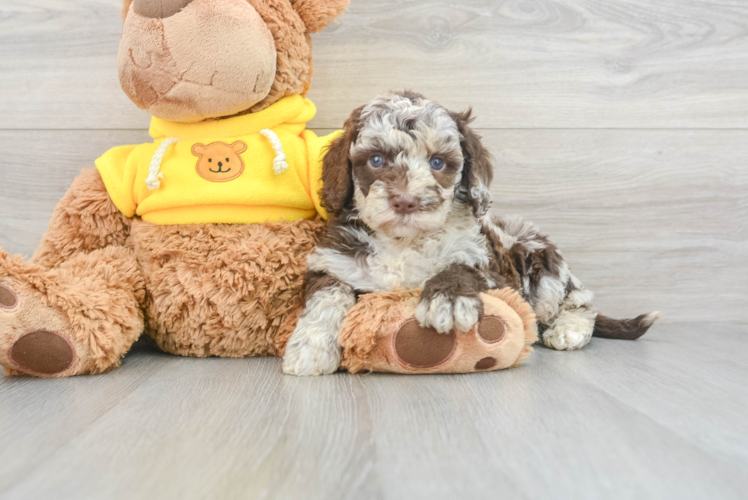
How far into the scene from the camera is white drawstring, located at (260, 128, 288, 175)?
1676 millimetres

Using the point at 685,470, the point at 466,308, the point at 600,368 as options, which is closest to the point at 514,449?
the point at 685,470

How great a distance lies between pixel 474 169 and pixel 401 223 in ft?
0.95

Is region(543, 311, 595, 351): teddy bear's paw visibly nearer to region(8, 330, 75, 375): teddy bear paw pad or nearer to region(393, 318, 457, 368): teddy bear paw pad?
region(393, 318, 457, 368): teddy bear paw pad

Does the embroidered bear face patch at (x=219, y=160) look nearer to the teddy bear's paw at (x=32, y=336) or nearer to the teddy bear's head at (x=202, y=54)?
the teddy bear's head at (x=202, y=54)

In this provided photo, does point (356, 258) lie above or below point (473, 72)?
below

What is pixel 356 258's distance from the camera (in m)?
1.59

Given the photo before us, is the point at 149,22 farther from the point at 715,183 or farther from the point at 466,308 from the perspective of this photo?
the point at 715,183

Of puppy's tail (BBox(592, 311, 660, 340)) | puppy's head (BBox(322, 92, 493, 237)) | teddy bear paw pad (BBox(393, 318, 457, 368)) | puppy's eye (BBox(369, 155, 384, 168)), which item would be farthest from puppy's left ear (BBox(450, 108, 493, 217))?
puppy's tail (BBox(592, 311, 660, 340))

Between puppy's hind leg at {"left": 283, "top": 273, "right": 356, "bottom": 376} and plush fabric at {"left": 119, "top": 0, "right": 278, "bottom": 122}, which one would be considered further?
plush fabric at {"left": 119, "top": 0, "right": 278, "bottom": 122}

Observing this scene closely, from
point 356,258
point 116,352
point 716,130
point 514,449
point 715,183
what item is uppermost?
point 716,130

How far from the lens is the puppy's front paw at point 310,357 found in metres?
1.46

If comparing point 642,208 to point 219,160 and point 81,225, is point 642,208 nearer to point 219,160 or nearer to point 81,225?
point 219,160

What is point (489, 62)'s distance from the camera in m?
2.21

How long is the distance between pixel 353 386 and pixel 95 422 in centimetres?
56
